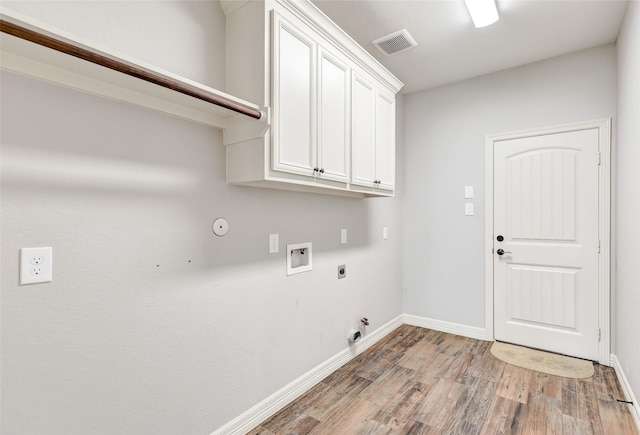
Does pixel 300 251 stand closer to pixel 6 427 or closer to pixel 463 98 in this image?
pixel 6 427

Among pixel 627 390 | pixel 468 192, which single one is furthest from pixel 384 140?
pixel 627 390

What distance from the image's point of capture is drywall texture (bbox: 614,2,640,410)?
6.29 feet

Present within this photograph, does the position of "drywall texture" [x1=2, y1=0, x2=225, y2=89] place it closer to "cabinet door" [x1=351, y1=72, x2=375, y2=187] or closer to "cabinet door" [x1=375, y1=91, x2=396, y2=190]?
"cabinet door" [x1=351, y1=72, x2=375, y2=187]

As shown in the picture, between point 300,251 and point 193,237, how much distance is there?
0.85 m

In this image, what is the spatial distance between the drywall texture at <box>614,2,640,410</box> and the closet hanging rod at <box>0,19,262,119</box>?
237 centimetres

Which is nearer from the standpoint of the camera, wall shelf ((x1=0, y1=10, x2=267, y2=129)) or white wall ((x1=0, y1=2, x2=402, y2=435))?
wall shelf ((x1=0, y1=10, x2=267, y2=129))

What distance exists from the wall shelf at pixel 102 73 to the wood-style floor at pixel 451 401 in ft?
6.02

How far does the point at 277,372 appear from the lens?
6.73 feet

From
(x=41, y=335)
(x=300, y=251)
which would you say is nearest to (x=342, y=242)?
(x=300, y=251)

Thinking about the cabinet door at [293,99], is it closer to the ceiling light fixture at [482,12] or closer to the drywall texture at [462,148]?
the ceiling light fixture at [482,12]

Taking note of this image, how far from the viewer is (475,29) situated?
2.39 meters

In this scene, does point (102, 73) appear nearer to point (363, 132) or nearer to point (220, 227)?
point (220, 227)

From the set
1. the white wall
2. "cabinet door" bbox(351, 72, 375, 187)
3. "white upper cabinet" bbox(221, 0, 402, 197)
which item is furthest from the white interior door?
the white wall

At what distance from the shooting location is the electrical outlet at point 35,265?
1110 millimetres
